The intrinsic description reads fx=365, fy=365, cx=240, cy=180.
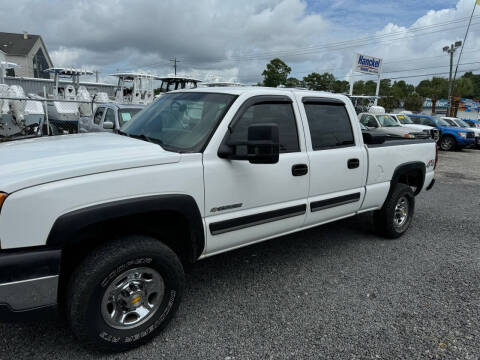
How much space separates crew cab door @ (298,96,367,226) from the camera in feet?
11.4

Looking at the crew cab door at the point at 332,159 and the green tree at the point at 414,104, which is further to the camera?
the green tree at the point at 414,104

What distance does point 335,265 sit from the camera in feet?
13.1

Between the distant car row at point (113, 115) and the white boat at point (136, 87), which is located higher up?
the white boat at point (136, 87)

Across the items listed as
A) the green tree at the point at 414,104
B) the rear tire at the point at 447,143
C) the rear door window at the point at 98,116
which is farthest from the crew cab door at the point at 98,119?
the green tree at the point at 414,104

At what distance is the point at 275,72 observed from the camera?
123ft

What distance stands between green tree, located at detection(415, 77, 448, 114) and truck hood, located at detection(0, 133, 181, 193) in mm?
79110

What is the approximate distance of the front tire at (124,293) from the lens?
2238 millimetres

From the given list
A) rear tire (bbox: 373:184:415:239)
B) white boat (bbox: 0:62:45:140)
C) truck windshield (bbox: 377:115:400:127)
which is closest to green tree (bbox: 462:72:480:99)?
truck windshield (bbox: 377:115:400:127)

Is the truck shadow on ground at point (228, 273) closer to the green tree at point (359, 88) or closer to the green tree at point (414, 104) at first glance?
the green tree at point (414, 104)

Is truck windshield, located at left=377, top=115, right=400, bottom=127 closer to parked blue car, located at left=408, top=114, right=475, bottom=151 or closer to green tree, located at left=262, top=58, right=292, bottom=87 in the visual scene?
parked blue car, located at left=408, top=114, right=475, bottom=151

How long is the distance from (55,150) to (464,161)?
1497cm

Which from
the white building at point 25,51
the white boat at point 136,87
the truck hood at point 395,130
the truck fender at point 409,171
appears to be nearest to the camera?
the truck fender at point 409,171

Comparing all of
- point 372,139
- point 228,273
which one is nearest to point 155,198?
point 228,273

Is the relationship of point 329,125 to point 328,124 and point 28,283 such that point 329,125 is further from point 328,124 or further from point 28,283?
point 28,283
